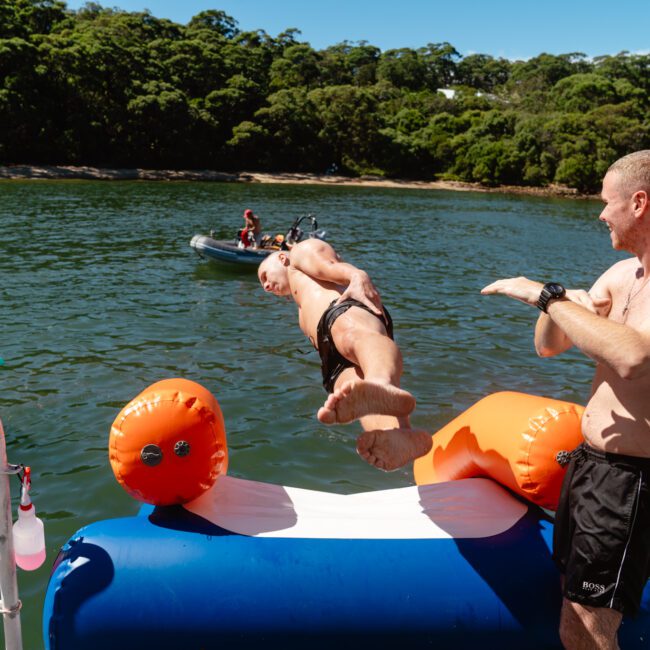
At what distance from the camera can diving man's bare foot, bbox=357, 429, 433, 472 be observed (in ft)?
10.4

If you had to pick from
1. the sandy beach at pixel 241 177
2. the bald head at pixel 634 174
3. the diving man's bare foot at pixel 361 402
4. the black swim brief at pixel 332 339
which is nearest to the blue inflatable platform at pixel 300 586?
the diving man's bare foot at pixel 361 402

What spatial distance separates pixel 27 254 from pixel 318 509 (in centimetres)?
1695

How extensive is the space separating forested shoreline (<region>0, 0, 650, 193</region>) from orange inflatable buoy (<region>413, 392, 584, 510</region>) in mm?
53535

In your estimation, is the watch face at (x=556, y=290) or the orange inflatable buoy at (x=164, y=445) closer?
the watch face at (x=556, y=290)

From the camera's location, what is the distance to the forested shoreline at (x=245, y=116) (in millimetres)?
54438

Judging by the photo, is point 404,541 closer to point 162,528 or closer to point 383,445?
point 383,445

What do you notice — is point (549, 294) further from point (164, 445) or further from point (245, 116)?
point (245, 116)

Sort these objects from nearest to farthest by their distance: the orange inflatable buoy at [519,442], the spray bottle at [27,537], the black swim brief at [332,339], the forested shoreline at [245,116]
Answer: the spray bottle at [27,537]
the orange inflatable buoy at [519,442]
the black swim brief at [332,339]
the forested shoreline at [245,116]

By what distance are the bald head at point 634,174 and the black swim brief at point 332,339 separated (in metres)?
1.73

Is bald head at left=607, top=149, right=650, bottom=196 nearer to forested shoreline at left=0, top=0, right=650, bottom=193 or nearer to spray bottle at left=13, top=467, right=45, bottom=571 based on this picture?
spray bottle at left=13, top=467, right=45, bottom=571

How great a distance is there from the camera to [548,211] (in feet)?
149

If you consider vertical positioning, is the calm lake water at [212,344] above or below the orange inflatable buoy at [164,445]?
below

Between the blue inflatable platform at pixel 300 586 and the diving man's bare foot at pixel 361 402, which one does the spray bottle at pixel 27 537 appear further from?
the diving man's bare foot at pixel 361 402

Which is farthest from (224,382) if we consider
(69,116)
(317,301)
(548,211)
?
(69,116)
